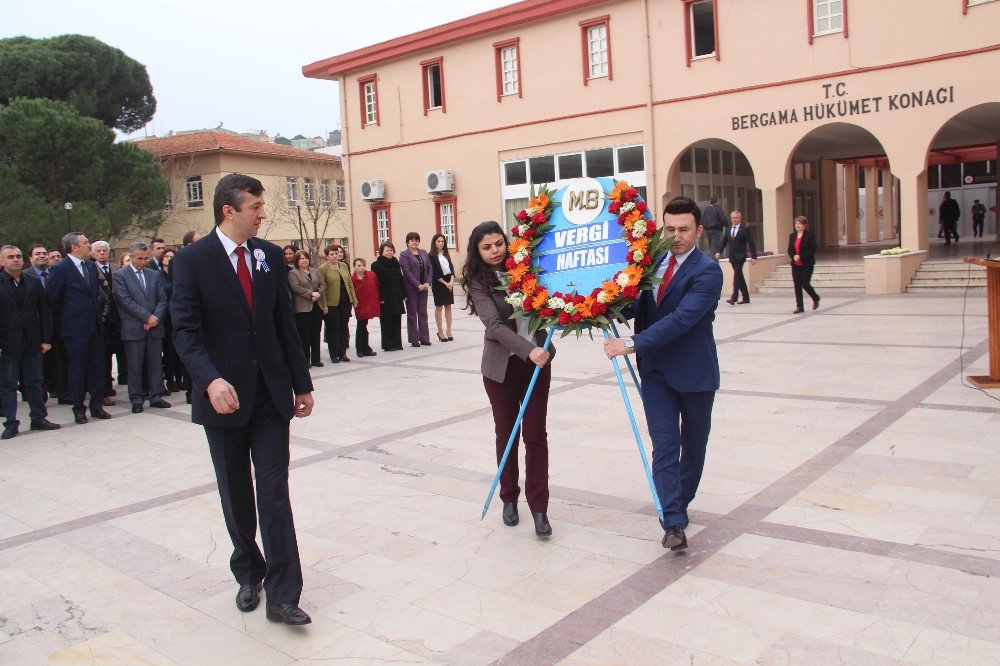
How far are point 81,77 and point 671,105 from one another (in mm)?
30822

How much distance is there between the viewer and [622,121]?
2183 centimetres

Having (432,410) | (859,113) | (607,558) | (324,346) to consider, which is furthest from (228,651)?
(859,113)

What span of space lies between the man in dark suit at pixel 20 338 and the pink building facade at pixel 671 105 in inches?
602

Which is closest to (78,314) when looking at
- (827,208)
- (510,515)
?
(510,515)

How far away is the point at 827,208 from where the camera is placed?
29.3m

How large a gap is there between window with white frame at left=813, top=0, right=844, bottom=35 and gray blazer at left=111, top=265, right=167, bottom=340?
15.4 metres

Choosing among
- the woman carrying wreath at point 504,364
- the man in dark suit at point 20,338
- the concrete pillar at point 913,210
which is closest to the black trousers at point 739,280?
the concrete pillar at point 913,210

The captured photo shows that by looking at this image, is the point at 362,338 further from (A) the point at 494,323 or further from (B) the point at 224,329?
(B) the point at 224,329

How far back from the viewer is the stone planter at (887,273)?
17.2 meters

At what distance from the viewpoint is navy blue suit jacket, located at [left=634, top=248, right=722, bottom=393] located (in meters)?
4.36

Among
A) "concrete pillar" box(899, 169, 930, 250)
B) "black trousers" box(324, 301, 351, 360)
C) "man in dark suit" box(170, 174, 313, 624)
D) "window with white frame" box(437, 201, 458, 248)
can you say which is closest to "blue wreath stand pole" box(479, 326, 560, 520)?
"man in dark suit" box(170, 174, 313, 624)

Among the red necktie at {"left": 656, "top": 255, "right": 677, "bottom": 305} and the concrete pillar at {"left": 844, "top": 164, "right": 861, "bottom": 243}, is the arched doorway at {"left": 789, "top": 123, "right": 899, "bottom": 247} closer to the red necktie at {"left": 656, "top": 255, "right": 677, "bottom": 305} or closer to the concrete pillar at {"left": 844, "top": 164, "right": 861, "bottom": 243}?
the concrete pillar at {"left": 844, "top": 164, "right": 861, "bottom": 243}

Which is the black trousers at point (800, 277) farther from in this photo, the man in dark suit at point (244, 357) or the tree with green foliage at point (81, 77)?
the tree with green foliage at point (81, 77)

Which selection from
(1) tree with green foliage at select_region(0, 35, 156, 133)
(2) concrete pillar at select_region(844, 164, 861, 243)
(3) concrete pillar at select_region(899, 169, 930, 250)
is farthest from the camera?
(1) tree with green foliage at select_region(0, 35, 156, 133)
